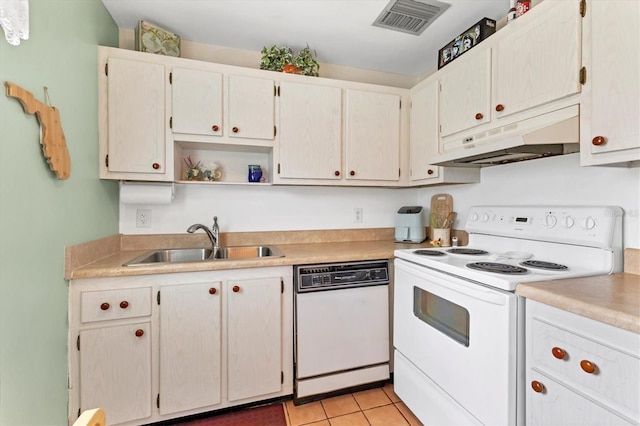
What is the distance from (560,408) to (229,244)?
194cm

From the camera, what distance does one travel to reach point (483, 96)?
1.60m

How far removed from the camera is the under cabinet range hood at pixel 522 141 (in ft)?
3.90

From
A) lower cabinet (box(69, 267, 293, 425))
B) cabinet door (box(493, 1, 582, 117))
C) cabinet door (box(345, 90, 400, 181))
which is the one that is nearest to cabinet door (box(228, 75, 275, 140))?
cabinet door (box(345, 90, 400, 181))

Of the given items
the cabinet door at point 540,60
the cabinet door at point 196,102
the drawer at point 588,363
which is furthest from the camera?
the cabinet door at point 196,102

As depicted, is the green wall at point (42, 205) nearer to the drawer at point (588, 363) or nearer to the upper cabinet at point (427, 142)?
the drawer at point (588, 363)

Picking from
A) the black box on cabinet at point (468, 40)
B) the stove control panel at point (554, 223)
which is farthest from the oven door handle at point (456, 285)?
the black box on cabinet at point (468, 40)

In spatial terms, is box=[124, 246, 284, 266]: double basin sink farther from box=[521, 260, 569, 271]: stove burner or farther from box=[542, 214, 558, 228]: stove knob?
box=[542, 214, 558, 228]: stove knob

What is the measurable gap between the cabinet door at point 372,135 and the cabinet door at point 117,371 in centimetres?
163

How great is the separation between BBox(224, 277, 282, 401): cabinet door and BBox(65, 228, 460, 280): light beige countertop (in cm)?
16

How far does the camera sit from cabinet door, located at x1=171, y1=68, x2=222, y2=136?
5.81ft

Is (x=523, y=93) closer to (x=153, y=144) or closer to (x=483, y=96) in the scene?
(x=483, y=96)

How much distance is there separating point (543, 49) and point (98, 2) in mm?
2355

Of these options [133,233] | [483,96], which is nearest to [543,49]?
[483,96]

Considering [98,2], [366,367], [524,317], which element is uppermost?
[98,2]
